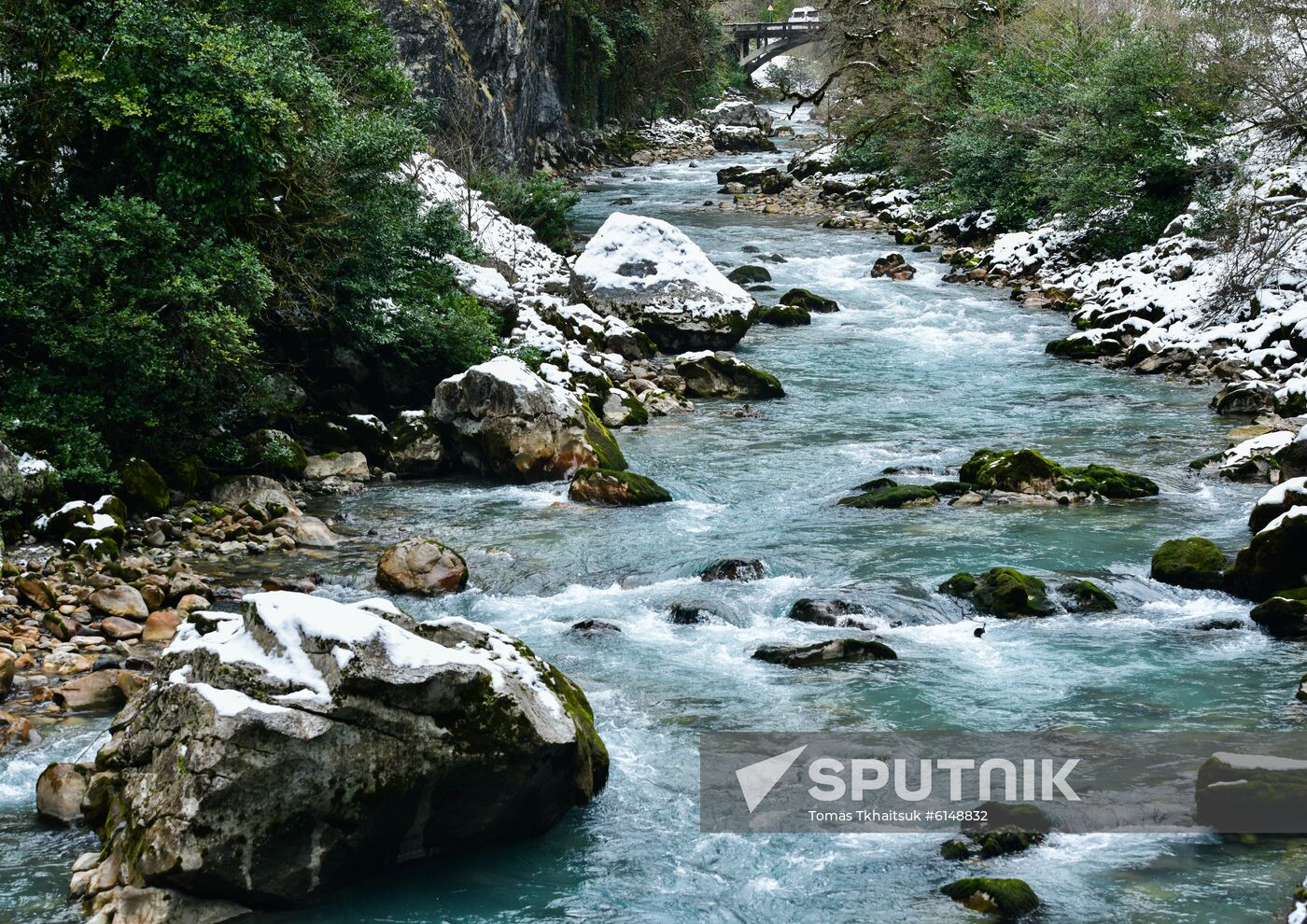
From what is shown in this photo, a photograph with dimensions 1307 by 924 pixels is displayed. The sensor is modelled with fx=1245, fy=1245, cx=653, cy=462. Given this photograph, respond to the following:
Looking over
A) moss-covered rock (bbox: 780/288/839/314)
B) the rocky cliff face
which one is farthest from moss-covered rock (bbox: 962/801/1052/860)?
the rocky cliff face

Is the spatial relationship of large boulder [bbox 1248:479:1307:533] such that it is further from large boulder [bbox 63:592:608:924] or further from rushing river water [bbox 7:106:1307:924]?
large boulder [bbox 63:592:608:924]

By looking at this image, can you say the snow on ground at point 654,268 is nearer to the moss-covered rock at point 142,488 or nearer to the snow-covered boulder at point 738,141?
the moss-covered rock at point 142,488

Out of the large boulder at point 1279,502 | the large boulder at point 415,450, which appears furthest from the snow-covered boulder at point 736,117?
the large boulder at point 1279,502

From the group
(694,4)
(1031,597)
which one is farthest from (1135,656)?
(694,4)

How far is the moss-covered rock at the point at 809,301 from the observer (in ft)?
91.5

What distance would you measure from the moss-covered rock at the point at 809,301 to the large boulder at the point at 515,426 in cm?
1220

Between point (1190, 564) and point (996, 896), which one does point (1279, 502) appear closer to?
point (1190, 564)

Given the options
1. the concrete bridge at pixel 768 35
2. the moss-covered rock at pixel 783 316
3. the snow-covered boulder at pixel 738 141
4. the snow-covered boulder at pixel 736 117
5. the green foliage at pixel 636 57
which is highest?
the concrete bridge at pixel 768 35

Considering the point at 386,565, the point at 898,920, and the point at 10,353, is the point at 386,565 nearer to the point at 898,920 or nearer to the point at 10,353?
the point at 10,353

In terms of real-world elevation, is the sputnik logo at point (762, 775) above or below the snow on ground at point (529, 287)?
below

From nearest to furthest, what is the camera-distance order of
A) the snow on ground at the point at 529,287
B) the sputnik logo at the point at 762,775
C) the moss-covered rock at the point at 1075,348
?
the sputnik logo at the point at 762,775
the snow on ground at the point at 529,287
the moss-covered rock at the point at 1075,348

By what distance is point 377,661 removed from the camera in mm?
7230

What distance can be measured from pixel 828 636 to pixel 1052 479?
548 centimetres

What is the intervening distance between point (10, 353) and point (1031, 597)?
1087cm
